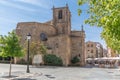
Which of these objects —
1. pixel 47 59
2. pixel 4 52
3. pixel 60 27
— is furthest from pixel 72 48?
pixel 4 52

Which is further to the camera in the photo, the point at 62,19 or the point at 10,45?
the point at 62,19

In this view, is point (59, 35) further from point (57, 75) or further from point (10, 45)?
point (10, 45)

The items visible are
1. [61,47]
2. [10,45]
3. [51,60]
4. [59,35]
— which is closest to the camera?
[10,45]

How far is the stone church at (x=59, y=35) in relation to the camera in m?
72.2

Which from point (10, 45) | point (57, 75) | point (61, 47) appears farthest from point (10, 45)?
point (61, 47)

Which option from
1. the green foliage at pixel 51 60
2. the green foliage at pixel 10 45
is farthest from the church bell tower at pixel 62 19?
the green foliage at pixel 10 45

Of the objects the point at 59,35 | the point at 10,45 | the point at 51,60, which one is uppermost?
the point at 59,35

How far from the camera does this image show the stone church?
72188 millimetres

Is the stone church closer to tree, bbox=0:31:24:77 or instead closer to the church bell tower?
the church bell tower

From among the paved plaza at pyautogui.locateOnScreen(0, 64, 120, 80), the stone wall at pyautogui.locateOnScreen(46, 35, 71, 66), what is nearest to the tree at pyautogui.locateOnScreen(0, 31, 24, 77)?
the paved plaza at pyautogui.locateOnScreen(0, 64, 120, 80)

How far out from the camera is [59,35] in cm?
7269

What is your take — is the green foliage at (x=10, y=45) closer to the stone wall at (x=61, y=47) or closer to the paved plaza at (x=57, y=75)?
the paved plaza at (x=57, y=75)

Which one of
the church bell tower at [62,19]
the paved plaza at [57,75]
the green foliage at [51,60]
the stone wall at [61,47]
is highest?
the church bell tower at [62,19]

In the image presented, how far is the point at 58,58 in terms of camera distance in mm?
69438
